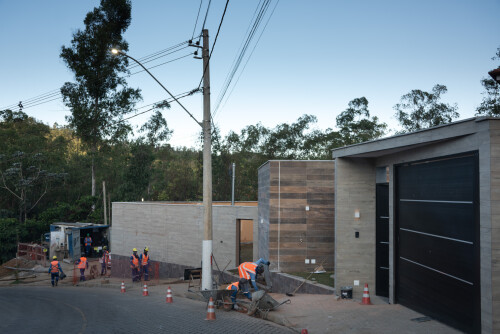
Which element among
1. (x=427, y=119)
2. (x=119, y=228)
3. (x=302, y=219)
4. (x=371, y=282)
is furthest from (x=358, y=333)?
(x=427, y=119)

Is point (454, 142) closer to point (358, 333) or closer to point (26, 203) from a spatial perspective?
point (358, 333)

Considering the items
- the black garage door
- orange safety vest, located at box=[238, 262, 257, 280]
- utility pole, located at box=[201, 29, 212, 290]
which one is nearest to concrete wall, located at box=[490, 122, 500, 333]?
the black garage door

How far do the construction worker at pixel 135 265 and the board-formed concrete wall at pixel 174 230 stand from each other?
3.60 meters

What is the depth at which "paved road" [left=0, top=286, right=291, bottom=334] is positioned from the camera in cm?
1013

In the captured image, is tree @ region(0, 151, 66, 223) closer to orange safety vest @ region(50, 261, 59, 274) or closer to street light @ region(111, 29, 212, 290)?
orange safety vest @ region(50, 261, 59, 274)

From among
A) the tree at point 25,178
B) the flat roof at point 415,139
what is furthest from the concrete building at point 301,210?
the tree at point 25,178

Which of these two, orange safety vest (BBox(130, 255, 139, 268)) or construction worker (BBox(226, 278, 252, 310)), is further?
orange safety vest (BBox(130, 255, 139, 268))

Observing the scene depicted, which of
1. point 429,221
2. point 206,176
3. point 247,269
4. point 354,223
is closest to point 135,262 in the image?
point 206,176

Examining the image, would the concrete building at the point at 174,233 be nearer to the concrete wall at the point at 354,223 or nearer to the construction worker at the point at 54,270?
the construction worker at the point at 54,270

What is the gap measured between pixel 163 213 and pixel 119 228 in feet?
17.1

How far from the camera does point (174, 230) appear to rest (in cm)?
2655

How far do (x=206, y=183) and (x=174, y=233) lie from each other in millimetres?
12816

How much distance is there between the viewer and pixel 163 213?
27375 mm

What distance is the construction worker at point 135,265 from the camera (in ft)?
73.2
